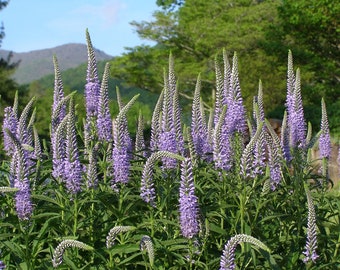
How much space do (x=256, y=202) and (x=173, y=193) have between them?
80cm

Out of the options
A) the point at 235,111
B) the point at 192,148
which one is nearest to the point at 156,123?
the point at 192,148

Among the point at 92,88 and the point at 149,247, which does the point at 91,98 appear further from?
the point at 149,247

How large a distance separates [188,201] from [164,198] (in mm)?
906

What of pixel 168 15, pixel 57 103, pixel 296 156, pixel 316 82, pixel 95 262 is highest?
pixel 168 15

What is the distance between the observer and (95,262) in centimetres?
541

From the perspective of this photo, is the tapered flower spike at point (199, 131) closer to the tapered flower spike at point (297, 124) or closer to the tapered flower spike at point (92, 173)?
the tapered flower spike at point (297, 124)

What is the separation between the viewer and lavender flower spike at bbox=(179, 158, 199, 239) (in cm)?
461

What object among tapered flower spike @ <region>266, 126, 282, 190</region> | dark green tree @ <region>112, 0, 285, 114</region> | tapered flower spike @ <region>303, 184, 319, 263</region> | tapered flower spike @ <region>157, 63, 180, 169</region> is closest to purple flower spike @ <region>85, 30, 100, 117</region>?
tapered flower spike @ <region>157, 63, 180, 169</region>

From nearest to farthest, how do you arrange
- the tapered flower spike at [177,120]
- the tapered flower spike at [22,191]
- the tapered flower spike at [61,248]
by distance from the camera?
1. the tapered flower spike at [61,248]
2. the tapered flower spike at [22,191]
3. the tapered flower spike at [177,120]

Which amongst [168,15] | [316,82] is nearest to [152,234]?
[316,82]

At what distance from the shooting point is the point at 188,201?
4637 millimetres

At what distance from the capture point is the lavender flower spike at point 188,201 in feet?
15.1

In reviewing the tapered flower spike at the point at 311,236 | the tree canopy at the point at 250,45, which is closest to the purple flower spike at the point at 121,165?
the tapered flower spike at the point at 311,236

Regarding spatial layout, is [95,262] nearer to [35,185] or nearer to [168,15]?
[35,185]
